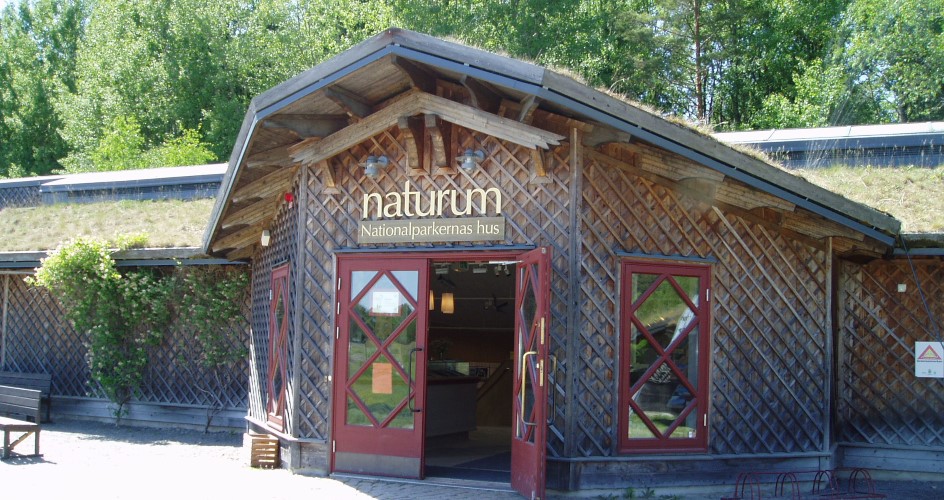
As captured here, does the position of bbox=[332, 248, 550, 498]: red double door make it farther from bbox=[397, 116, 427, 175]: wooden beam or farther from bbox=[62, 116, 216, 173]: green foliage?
bbox=[62, 116, 216, 173]: green foliage

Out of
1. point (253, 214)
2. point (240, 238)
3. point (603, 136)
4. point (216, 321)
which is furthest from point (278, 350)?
point (603, 136)

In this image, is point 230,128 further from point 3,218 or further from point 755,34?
point 755,34

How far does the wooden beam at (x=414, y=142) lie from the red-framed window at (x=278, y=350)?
1.95m

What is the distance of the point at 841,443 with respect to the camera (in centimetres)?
934

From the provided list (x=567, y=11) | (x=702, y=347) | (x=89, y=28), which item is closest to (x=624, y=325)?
(x=702, y=347)

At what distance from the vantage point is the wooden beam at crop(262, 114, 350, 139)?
8.17 metres

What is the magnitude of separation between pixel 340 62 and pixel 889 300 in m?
5.93

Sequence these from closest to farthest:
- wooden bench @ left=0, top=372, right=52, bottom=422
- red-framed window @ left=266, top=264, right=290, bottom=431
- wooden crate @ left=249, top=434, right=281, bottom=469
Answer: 1. wooden crate @ left=249, top=434, right=281, bottom=469
2. red-framed window @ left=266, top=264, right=290, bottom=431
3. wooden bench @ left=0, top=372, right=52, bottom=422

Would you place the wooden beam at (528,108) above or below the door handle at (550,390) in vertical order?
above

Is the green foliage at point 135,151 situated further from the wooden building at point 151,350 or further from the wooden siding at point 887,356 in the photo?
the wooden siding at point 887,356

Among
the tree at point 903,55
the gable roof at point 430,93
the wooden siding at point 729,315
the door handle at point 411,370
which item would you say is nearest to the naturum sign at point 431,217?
the gable roof at point 430,93

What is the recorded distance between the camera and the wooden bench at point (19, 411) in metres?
9.09

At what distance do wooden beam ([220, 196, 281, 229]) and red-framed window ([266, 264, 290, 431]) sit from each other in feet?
2.32

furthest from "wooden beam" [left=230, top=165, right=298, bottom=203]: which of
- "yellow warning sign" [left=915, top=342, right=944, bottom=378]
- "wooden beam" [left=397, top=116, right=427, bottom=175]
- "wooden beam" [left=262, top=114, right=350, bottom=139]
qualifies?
"yellow warning sign" [left=915, top=342, right=944, bottom=378]
